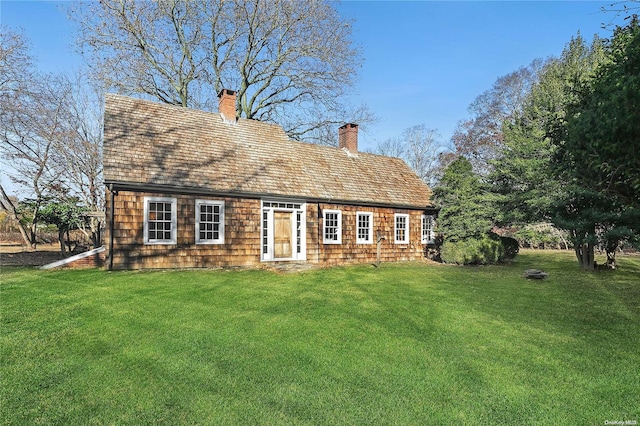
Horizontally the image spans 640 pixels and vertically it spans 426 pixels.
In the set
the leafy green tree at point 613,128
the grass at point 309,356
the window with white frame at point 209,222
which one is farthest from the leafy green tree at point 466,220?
the window with white frame at point 209,222

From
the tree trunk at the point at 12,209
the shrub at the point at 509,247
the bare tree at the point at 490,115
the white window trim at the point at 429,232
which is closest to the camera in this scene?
the tree trunk at the point at 12,209

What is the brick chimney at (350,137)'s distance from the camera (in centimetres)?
2008

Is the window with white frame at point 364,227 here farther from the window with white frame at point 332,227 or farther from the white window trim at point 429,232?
the white window trim at point 429,232

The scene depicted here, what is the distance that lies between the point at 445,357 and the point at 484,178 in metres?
16.4

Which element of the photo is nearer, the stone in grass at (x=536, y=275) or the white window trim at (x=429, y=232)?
the stone in grass at (x=536, y=275)

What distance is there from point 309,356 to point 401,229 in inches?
553

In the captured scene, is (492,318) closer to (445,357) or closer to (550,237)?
(445,357)

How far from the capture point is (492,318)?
6.95 m

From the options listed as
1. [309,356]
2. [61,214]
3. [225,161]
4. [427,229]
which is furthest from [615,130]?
[61,214]

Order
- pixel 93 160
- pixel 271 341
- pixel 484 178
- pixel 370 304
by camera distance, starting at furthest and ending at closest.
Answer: pixel 93 160 → pixel 484 178 → pixel 370 304 → pixel 271 341

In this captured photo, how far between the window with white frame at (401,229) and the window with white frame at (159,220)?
9.93 metres

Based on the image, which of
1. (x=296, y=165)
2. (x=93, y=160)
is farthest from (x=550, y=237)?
(x=93, y=160)

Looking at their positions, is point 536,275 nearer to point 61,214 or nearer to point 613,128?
point 613,128

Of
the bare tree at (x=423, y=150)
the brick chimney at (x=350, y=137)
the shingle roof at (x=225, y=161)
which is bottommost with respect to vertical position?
the shingle roof at (x=225, y=161)
